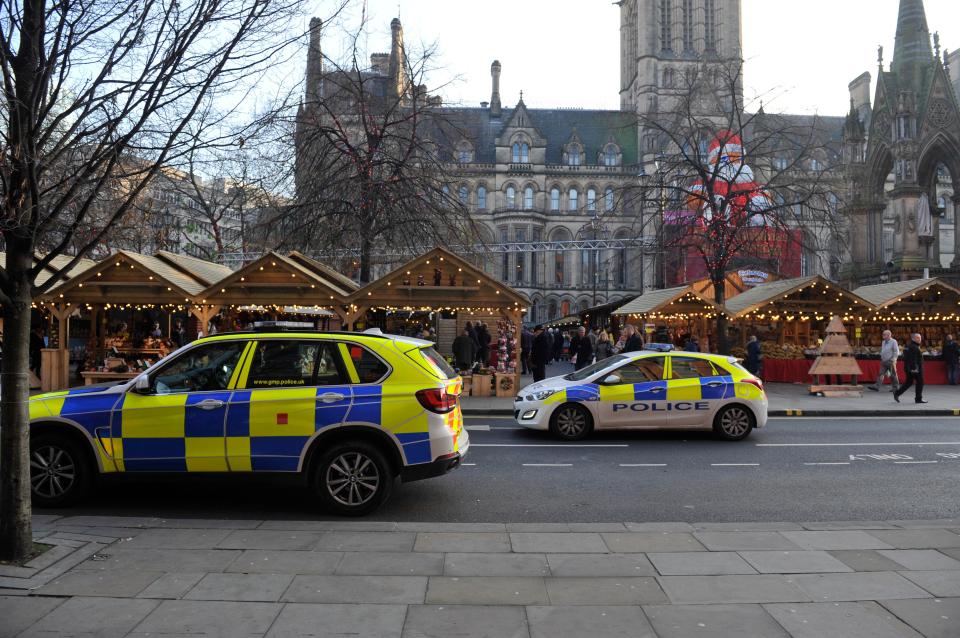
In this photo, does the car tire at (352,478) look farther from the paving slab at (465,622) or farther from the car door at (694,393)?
the car door at (694,393)

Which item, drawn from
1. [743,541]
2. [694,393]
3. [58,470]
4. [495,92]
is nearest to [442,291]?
[694,393]

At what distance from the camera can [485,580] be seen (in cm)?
504

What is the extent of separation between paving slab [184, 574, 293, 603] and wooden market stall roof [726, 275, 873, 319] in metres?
22.6

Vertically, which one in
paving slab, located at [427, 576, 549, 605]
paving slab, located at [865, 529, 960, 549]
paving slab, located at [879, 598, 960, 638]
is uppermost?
paving slab, located at [427, 576, 549, 605]

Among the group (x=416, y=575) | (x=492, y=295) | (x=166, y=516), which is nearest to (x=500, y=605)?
(x=416, y=575)

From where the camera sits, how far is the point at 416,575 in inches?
201

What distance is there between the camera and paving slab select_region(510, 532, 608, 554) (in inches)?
226

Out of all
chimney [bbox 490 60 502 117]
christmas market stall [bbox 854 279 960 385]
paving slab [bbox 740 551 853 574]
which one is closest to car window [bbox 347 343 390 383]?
paving slab [bbox 740 551 853 574]

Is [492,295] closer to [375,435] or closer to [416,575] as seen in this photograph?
[375,435]

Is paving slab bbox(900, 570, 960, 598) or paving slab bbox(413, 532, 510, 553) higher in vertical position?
paving slab bbox(413, 532, 510, 553)

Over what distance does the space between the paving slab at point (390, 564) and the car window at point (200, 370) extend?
2503 mm

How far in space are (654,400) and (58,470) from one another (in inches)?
332

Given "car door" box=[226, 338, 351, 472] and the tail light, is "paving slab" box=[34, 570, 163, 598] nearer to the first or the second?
"car door" box=[226, 338, 351, 472]

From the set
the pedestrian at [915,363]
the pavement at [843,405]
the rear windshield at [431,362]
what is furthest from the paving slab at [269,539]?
the pedestrian at [915,363]
